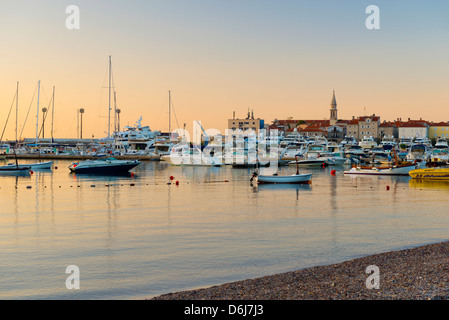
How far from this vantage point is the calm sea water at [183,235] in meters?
14.0

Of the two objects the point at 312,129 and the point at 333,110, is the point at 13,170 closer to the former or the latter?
the point at 312,129

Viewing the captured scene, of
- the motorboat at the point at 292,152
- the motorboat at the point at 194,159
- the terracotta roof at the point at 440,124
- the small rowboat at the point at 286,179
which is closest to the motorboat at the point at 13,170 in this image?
the motorboat at the point at 194,159

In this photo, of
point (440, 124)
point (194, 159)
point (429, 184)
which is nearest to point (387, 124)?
point (440, 124)

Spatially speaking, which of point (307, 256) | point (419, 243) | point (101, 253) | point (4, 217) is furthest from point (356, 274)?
point (4, 217)

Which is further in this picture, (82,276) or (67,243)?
(67,243)

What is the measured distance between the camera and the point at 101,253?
17.2m

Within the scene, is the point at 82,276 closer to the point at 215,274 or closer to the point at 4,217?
the point at 215,274

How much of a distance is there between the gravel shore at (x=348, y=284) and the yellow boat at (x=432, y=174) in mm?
41100

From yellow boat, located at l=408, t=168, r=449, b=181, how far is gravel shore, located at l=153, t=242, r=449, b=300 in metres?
41.1

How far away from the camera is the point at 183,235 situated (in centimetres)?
2050

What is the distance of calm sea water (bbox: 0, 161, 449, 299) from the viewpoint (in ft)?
45.9

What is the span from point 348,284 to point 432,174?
152ft
